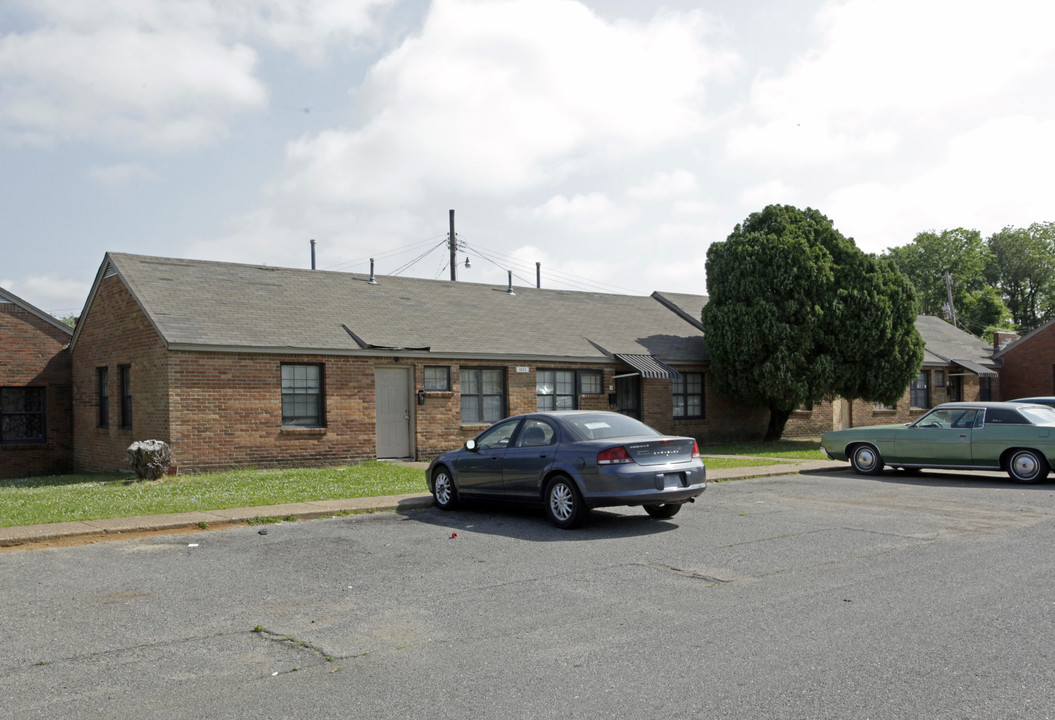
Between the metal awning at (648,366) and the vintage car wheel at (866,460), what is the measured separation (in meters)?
7.30

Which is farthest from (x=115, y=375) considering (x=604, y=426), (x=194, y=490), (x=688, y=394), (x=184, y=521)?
(x=688, y=394)

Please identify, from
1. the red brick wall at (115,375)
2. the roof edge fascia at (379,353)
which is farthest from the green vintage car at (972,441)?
the red brick wall at (115,375)

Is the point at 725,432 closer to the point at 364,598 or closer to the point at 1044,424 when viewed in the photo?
the point at 1044,424

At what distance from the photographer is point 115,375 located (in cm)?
2072

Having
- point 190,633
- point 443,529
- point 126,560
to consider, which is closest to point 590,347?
point 443,529

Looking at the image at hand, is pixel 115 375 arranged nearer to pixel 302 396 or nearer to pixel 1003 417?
pixel 302 396

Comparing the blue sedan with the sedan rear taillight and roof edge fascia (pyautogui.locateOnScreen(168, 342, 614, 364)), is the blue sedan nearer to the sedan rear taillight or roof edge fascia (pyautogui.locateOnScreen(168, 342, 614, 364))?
the sedan rear taillight

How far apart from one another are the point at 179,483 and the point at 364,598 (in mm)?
10495

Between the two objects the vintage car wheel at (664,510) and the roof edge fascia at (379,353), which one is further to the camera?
the roof edge fascia at (379,353)

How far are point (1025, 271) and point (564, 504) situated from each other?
80056 millimetres

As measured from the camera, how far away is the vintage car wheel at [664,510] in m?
11.6

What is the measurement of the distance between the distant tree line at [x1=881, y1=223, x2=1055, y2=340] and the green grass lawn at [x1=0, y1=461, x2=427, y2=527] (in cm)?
5908

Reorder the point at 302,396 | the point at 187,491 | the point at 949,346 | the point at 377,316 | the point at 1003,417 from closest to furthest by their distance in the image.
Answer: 1. the point at 187,491
2. the point at 1003,417
3. the point at 302,396
4. the point at 377,316
5. the point at 949,346

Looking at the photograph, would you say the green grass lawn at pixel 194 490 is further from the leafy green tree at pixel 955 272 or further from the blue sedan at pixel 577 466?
the leafy green tree at pixel 955 272
